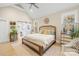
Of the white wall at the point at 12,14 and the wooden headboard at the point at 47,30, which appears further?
the wooden headboard at the point at 47,30

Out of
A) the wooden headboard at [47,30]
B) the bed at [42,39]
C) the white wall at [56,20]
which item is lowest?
the bed at [42,39]

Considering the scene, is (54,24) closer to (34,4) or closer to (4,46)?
(34,4)

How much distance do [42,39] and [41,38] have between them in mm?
25

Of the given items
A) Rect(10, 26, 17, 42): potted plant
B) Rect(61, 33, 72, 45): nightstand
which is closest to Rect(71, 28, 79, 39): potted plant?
Rect(61, 33, 72, 45): nightstand

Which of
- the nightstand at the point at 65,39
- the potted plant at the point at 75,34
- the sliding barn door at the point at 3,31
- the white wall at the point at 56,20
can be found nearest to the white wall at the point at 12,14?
the sliding barn door at the point at 3,31

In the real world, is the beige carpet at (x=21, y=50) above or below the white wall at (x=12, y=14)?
below

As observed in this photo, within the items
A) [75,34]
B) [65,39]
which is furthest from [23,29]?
[75,34]

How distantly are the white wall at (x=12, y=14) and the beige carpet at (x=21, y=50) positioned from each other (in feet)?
0.50

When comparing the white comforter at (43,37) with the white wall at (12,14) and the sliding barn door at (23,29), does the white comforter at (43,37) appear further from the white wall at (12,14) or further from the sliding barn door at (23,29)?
the white wall at (12,14)

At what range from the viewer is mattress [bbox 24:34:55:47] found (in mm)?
1815

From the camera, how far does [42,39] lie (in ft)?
5.97

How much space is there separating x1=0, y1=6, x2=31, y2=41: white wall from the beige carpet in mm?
153

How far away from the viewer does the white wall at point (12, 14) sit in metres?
1.81

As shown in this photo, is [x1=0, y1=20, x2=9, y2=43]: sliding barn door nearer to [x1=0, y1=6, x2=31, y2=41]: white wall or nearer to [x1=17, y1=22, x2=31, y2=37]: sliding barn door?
[x1=0, y1=6, x2=31, y2=41]: white wall
